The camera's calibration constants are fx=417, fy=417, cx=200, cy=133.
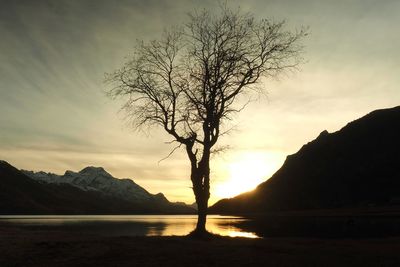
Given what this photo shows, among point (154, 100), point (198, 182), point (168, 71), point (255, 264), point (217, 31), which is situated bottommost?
point (255, 264)

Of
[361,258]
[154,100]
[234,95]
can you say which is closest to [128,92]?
[154,100]

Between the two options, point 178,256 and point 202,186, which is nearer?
point 178,256

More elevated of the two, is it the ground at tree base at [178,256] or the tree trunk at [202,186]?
the tree trunk at [202,186]

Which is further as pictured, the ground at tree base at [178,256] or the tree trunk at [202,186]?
the tree trunk at [202,186]

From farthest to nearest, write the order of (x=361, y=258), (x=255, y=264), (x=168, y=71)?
(x=168, y=71)
(x=361, y=258)
(x=255, y=264)

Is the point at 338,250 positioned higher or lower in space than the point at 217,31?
lower

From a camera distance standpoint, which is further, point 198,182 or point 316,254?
point 198,182

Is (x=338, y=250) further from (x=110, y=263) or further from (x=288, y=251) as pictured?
(x=110, y=263)

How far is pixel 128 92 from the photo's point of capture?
123ft

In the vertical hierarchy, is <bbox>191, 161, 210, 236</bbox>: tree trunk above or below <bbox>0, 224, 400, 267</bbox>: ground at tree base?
above

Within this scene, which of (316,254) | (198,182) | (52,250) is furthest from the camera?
(198,182)

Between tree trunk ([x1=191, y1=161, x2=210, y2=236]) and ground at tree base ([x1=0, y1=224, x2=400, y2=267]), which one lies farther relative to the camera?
tree trunk ([x1=191, y1=161, x2=210, y2=236])

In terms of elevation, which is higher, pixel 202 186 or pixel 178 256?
pixel 202 186

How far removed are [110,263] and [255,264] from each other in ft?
21.4
